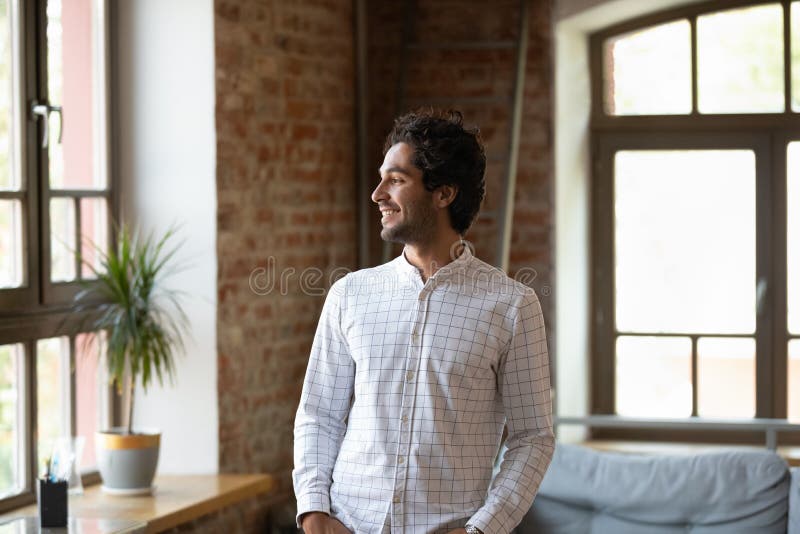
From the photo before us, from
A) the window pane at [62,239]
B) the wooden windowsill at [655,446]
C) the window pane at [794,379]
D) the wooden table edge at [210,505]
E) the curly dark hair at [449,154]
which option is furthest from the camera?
the window pane at [794,379]

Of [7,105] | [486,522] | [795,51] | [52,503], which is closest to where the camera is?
[486,522]

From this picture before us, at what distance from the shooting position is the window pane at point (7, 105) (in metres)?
3.89

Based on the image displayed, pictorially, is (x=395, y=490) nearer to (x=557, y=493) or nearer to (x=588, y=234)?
(x=557, y=493)

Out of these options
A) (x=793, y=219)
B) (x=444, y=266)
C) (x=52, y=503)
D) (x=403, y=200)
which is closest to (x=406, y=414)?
(x=444, y=266)

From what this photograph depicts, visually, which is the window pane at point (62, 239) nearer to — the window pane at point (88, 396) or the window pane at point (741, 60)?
the window pane at point (88, 396)

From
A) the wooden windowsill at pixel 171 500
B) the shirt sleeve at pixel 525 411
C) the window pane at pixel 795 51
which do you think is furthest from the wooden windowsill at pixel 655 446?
the shirt sleeve at pixel 525 411

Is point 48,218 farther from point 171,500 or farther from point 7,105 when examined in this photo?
point 171,500

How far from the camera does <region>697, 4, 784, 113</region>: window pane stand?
220 inches

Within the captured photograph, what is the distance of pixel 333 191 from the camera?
16.9 feet

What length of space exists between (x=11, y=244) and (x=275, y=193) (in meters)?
1.15

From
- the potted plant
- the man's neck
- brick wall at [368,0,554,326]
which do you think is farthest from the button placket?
brick wall at [368,0,554,326]

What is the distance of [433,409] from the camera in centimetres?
241

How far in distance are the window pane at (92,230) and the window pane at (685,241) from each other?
2599 mm

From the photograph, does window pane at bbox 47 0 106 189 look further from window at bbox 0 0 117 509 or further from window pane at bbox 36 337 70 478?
window pane at bbox 36 337 70 478
